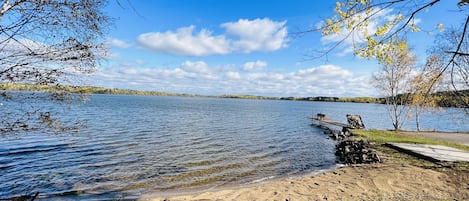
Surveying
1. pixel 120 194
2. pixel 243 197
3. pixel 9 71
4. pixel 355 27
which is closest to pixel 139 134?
pixel 120 194

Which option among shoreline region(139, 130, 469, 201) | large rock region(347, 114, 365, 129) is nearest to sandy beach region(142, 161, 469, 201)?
shoreline region(139, 130, 469, 201)

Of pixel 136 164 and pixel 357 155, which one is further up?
pixel 357 155

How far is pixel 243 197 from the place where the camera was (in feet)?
27.3

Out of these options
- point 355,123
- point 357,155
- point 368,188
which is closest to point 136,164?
point 368,188

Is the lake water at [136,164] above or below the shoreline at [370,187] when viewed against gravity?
below

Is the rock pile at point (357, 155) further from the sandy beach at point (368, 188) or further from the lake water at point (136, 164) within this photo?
the sandy beach at point (368, 188)

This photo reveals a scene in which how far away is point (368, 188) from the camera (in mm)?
8336

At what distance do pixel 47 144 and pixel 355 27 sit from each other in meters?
19.2

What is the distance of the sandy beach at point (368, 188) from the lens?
7.52m

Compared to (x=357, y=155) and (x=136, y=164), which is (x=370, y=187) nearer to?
(x=357, y=155)

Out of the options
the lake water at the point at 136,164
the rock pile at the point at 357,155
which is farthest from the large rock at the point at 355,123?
the rock pile at the point at 357,155

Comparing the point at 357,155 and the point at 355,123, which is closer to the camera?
the point at 357,155

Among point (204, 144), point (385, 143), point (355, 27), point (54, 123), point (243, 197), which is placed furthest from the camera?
point (204, 144)

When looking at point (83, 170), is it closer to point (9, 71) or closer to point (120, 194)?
point (120, 194)
